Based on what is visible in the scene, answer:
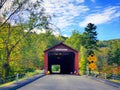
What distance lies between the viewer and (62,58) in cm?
8975

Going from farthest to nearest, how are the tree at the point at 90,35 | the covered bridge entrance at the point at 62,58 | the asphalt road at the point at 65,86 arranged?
the tree at the point at 90,35 → the covered bridge entrance at the point at 62,58 → the asphalt road at the point at 65,86

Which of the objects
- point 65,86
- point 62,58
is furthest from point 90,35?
point 65,86

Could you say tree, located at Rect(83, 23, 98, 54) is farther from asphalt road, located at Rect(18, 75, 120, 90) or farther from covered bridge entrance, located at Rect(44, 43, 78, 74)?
asphalt road, located at Rect(18, 75, 120, 90)

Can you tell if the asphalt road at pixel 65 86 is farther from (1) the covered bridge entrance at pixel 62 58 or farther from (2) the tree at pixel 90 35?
(2) the tree at pixel 90 35

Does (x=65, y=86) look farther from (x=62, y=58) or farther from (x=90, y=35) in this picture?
(x=62, y=58)

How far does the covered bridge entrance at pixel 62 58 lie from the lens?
2896 inches

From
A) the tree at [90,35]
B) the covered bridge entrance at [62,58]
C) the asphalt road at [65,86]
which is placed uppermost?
the tree at [90,35]

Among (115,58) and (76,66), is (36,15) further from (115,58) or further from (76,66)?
(115,58)

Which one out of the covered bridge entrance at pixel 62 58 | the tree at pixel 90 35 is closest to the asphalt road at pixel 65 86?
the covered bridge entrance at pixel 62 58

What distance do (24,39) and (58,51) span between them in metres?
27.7

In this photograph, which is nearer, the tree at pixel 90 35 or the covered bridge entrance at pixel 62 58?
the covered bridge entrance at pixel 62 58

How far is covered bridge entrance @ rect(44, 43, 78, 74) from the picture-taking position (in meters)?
73.6

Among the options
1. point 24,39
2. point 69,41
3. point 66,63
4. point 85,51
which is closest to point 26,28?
point 24,39

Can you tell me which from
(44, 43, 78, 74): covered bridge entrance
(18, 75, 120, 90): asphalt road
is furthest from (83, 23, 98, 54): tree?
(18, 75, 120, 90): asphalt road
